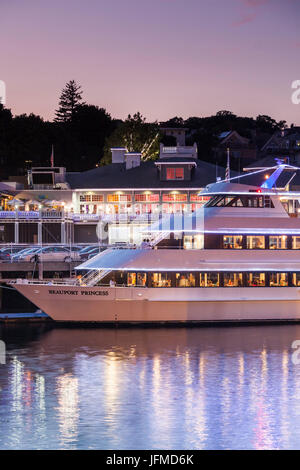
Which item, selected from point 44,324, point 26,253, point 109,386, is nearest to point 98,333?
point 44,324

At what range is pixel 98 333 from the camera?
41.0 m

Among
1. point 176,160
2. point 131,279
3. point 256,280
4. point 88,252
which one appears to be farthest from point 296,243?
point 176,160

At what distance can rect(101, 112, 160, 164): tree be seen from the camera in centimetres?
9375

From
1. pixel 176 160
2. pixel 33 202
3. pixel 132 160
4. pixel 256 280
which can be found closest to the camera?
pixel 256 280

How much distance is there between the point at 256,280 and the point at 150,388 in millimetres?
13876

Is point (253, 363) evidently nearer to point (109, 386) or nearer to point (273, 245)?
point (109, 386)

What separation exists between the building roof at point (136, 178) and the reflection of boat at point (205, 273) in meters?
27.7

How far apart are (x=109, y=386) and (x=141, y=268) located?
1165cm

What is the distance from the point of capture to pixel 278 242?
4312 centimetres

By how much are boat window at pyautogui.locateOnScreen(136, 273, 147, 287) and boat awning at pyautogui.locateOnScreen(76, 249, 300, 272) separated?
341 mm

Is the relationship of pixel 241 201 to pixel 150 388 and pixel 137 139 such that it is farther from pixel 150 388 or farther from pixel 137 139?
pixel 137 139

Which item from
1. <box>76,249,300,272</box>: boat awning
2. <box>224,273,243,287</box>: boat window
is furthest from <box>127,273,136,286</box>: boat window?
<box>224,273,243,287</box>: boat window

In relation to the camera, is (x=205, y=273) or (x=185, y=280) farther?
(x=205, y=273)

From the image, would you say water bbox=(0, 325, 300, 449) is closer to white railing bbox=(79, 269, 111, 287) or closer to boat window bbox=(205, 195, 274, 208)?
white railing bbox=(79, 269, 111, 287)
